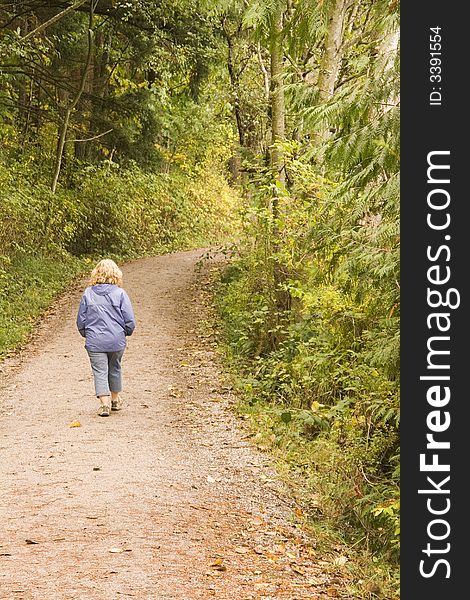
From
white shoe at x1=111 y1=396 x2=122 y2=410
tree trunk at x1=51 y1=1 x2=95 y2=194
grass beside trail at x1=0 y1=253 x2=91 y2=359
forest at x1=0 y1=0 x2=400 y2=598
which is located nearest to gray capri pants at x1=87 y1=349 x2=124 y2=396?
white shoe at x1=111 y1=396 x2=122 y2=410

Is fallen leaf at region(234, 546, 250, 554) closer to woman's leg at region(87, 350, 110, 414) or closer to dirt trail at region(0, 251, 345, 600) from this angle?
dirt trail at region(0, 251, 345, 600)

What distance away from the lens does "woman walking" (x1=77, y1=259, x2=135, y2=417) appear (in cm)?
1023

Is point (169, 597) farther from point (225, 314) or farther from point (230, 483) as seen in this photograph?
point (225, 314)

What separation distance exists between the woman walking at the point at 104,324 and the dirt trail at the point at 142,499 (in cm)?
50

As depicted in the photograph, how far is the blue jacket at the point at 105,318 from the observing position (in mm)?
10234

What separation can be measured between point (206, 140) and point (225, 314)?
1941cm

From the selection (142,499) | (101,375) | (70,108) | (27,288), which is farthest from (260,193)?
(70,108)

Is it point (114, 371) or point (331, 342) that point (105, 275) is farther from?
point (331, 342)

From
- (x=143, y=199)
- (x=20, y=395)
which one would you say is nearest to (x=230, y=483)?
(x=20, y=395)

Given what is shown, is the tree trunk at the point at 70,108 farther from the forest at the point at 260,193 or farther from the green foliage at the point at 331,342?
the green foliage at the point at 331,342

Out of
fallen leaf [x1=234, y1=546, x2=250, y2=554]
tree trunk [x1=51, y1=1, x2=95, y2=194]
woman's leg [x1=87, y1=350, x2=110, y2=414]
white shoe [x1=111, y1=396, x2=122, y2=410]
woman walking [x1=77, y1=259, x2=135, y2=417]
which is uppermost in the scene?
tree trunk [x1=51, y1=1, x2=95, y2=194]

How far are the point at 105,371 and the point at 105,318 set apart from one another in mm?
659

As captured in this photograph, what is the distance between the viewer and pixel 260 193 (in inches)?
541

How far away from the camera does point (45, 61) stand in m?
22.6
